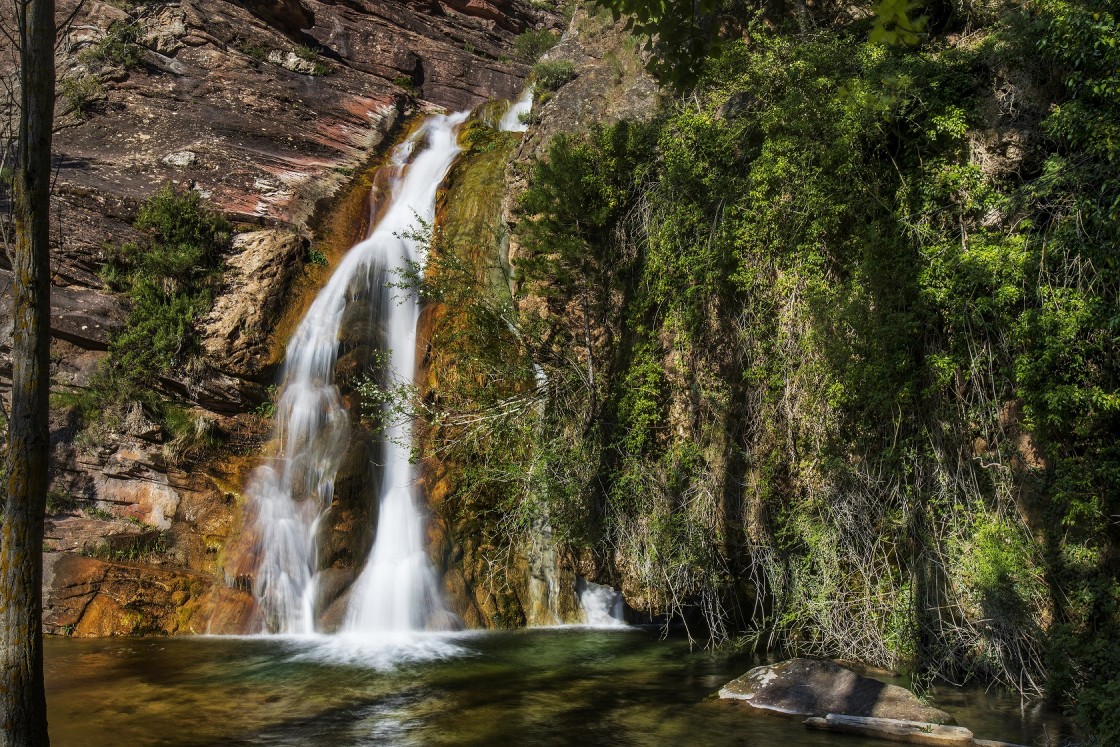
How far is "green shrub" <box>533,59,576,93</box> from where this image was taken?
14492mm

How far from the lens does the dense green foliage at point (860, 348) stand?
701cm

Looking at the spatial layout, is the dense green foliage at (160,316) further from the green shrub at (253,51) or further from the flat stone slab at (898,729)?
the flat stone slab at (898,729)

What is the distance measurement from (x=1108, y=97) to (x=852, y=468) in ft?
13.8

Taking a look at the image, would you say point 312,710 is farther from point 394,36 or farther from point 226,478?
point 394,36

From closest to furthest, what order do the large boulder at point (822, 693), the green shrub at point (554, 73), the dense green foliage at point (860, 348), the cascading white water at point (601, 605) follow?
1. the large boulder at point (822, 693)
2. the dense green foliage at point (860, 348)
3. the cascading white water at point (601, 605)
4. the green shrub at point (554, 73)

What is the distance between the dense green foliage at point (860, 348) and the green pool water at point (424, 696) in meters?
0.90

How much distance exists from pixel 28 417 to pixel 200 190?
1284 centimetres

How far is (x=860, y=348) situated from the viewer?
8297 millimetres

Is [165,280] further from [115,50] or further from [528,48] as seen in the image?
[528,48]

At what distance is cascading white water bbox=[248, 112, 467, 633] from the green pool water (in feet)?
2.48

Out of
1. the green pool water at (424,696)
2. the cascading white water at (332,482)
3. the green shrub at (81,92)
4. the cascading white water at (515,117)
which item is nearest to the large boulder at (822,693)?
the green pool water at (424,696)

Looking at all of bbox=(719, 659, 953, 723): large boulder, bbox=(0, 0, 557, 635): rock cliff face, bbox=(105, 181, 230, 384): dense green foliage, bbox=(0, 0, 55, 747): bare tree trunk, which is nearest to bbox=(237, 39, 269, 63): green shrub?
bbox=(0, 0, 557, 635): rock cliff face

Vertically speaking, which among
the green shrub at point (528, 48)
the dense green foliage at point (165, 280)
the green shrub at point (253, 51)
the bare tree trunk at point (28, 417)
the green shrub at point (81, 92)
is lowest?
the bare tree trunk at point (28, 417)

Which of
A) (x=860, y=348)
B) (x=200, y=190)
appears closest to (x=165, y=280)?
(x=200, y=190)
